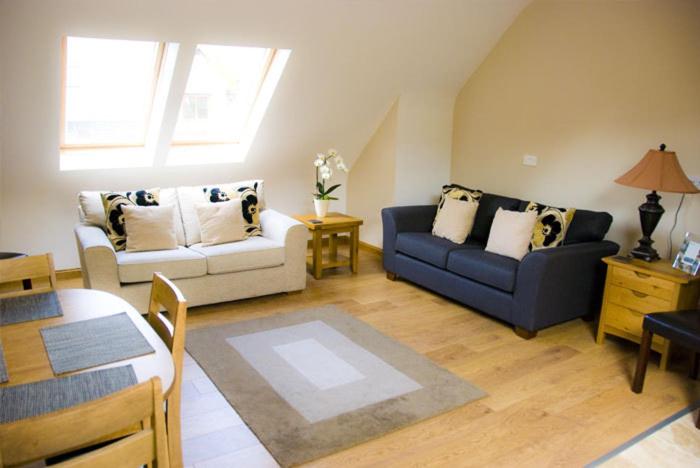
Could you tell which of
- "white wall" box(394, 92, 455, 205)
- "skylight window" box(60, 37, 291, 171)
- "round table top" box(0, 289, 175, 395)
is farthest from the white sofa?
"round table top" box(0, 289, 175, 395)

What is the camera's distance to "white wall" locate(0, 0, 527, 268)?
362 cm

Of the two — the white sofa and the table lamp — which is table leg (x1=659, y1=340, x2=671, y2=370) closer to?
the table lamp

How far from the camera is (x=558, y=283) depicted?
12.3 ft

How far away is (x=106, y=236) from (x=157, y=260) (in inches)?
18.0

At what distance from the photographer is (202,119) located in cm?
508

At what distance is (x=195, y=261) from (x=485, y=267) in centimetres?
Result: 206

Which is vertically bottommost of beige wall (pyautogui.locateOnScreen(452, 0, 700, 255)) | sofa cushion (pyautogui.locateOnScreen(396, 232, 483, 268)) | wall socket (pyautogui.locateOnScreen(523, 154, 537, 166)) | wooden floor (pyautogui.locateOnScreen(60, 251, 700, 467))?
wooden floor (pyautogui.locateOnScreen(60, 251, 700, 467))

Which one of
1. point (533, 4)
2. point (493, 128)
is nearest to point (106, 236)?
point (493, 128)

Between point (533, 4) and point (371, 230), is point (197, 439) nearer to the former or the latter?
point (371, 230)

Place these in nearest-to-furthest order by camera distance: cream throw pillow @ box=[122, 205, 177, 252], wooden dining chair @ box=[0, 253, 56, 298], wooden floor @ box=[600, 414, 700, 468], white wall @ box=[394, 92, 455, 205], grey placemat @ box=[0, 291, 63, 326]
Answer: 1. grey placemat @ box=[0, 291, 63, 326]
2. wooden dining chair @ box=[0, 253, 56, 298]
3. wooden floor @ box=[600, 414, 700, 468]
4. cream throw pillow @ box=[122, 205, 177, 252]
5. white wall @ box=[394, 92, 455, 205]

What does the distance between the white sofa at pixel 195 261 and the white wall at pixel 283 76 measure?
0.57m

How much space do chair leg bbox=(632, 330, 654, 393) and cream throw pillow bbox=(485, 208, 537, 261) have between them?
44.7 inches

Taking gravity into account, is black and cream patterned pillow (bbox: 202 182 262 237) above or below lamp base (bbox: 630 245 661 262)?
above

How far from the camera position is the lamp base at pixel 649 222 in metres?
3.58
